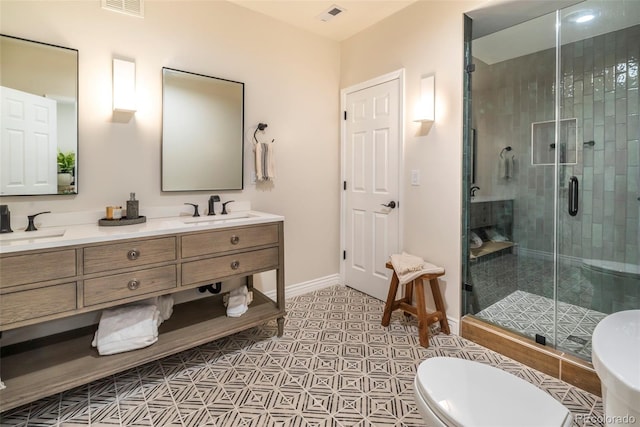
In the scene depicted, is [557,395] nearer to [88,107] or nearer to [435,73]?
[435,73]

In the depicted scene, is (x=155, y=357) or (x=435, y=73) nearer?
(x=155, y=357)

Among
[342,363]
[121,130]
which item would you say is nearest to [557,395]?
[342,363]

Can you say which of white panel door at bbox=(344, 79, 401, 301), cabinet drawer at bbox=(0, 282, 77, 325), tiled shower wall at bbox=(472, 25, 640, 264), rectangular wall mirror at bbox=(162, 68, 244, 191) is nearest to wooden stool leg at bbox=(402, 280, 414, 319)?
white panel door at bbox=(344, 79, 401, 301)

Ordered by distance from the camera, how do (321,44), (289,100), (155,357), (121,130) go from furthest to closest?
(321,44) < (289,100) < (121,130) < (155,357)

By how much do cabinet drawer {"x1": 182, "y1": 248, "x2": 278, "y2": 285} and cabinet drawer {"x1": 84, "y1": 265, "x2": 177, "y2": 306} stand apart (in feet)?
0.32

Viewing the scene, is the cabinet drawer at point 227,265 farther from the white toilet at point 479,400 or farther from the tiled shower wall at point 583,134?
the tiled shower wall at point 583,134

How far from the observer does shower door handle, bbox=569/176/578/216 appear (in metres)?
2.28

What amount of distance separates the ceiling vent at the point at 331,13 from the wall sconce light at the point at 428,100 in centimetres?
98

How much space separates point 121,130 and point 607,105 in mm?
3376

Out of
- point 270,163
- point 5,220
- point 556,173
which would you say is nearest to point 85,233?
point 5,220

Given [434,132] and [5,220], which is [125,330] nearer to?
[5,220]

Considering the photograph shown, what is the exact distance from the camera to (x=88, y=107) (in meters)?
2.09

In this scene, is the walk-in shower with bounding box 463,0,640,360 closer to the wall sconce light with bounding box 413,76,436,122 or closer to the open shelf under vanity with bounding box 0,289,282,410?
the wall sconce light with bounding box 413,76,436,122

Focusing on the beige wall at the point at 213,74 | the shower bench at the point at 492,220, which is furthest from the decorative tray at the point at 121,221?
the shower bench at the point at 492,220
